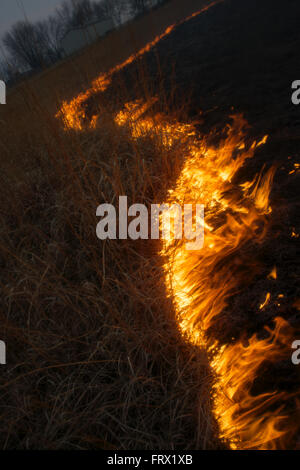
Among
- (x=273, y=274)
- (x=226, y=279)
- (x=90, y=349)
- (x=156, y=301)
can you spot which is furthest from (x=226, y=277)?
(x=90, y=349)

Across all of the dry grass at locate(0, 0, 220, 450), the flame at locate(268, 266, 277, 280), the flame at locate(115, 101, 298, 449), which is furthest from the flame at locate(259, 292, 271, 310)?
the dry grass at locate(0, 0, 220, 450)

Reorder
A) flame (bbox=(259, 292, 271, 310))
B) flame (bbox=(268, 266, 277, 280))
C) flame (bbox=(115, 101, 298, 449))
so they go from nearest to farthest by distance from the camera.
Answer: flame (bbox=(115, 101, 298, 449)) < flame (bbox=(259, 292, 271, 310)) < flame (bbox=(268, 266, 277, 280))

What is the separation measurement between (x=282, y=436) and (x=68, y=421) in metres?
0.80

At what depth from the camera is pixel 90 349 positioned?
55.0 inches

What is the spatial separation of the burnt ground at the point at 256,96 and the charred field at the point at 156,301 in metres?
0.01

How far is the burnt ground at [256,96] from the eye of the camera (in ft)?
4.67

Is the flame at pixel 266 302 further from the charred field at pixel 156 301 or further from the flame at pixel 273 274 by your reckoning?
the flame at pixel 273 274

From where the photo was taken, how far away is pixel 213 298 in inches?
61.4

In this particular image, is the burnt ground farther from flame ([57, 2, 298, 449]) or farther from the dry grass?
the dry grass

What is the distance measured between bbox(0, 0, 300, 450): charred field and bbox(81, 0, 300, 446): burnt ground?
0.01m

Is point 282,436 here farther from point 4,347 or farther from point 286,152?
point 286,152

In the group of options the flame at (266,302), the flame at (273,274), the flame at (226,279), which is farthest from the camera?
the flame at (273,274)

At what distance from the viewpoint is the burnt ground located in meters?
1.42

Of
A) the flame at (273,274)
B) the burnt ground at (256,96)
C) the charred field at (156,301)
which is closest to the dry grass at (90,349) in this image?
the charred field at (156,301)
